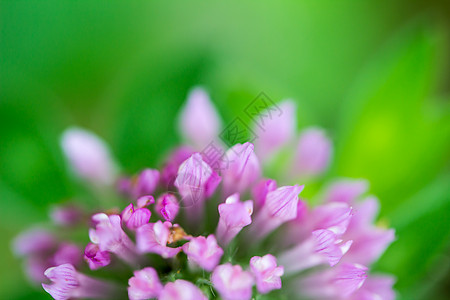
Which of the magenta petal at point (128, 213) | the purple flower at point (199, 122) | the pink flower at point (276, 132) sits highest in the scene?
the purple flower at point (199, 122)

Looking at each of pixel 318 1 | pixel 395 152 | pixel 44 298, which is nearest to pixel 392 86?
pixel 395 152

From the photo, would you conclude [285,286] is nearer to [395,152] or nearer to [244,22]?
[395,152]

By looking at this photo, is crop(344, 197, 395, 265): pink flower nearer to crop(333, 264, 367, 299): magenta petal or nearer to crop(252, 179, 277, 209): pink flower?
Result: crop(333, 264, 367, 299): magenta petal

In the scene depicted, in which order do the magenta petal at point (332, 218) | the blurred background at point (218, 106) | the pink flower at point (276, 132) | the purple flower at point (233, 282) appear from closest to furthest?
1. the purple flower at point (233, 282)
2. the magenta petal at point (332, 218)
3. the pink flower at point (276, 132)
4. the blurred background at point (218, 106)

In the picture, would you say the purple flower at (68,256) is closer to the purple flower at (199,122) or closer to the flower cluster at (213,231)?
the flower cluster at (213,231)

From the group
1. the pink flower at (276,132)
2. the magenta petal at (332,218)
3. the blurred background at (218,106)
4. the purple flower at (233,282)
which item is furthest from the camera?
the blurred background at (218,106)

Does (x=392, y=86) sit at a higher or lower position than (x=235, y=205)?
higher

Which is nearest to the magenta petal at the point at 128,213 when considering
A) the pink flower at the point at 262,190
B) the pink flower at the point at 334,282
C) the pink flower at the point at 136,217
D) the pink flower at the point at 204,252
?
the pink flower at the point at 136,217
